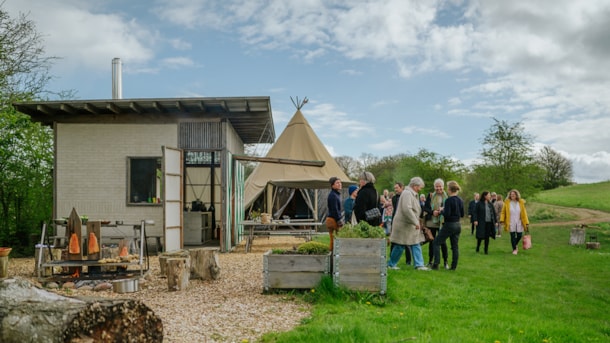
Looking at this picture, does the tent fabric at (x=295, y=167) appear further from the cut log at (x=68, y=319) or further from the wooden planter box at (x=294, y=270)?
the cut log at (x=68, y=319)

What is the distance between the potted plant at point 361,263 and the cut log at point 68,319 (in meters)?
2.96

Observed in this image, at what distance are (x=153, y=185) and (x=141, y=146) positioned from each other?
991 millimetres

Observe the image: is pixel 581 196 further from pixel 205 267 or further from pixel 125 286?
pixel 125 286

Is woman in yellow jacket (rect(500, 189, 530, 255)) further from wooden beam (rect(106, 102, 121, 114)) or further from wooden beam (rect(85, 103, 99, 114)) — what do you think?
wooden beam (rect(85, 103, 99, 114))

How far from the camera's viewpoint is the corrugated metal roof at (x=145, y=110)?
1172 cm

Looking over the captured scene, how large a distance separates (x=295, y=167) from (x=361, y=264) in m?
12.9

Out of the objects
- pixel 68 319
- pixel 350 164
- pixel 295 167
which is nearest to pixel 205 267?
pixel 68 319

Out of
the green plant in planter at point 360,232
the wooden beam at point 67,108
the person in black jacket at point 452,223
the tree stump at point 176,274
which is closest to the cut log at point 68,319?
Result: the green plant in planter at point 360,232

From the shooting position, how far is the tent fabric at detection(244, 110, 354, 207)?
1853cm

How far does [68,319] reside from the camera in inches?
151

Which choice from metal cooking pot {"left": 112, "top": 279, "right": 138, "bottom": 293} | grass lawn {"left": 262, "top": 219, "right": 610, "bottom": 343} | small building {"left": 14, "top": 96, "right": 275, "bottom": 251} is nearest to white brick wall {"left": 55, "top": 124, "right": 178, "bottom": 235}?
small building {"left": 14, "top": 96, "right": 275, "bottom": 251}

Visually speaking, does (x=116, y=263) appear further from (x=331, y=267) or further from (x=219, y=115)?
(x=219, y=115)

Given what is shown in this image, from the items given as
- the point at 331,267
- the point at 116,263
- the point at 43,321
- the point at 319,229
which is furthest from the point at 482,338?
the point at 319,229

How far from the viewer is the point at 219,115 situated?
12.5m
